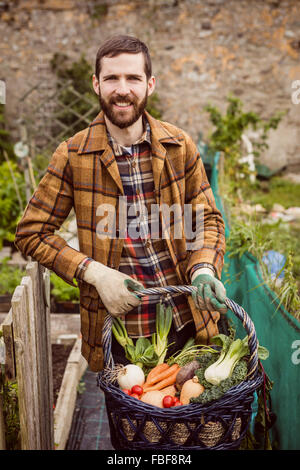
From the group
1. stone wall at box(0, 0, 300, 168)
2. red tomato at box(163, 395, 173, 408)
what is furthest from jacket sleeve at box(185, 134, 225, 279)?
stone wall at box(0, 0, 300, 168)

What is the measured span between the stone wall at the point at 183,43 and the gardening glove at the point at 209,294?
8064 millimetres

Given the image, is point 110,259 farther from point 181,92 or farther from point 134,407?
point 181,92

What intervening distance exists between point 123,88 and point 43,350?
4.00 feet

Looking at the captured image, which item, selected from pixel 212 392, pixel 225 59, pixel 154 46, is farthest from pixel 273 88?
pixel 212 392

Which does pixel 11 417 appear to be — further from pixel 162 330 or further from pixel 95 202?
pixel 95 202

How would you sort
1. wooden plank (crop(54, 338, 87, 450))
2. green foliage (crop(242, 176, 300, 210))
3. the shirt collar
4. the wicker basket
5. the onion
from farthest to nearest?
green foliage (crop(242, 176, 300, 210)) → wooden plank (crop(54, 338, 87, 450)) → the shirt collar → the onion → the wicker basket

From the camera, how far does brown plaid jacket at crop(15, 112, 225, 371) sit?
1.87 meters

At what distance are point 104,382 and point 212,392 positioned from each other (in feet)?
1.22

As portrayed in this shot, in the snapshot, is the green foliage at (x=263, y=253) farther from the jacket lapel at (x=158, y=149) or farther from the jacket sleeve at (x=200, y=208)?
the jacket lapel at (x=158, y=149)

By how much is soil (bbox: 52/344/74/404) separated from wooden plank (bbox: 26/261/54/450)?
0.96 m

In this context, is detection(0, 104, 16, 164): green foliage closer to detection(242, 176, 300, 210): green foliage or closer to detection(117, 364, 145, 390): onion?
detection(242, 176, 300, 210): green foliage

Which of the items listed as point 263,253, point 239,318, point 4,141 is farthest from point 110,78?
point 4,141

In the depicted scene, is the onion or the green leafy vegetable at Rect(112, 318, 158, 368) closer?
the onion

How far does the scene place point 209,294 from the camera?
166cm
